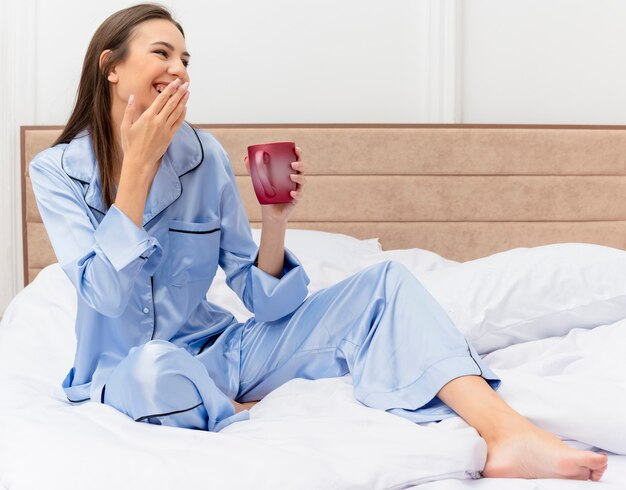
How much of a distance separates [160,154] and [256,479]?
659mm

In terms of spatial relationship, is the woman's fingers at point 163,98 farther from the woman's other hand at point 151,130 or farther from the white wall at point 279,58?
the white wall at point 279,58

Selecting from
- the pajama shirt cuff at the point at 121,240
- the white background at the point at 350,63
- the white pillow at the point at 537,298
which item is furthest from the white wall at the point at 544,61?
the pajama shirt cuff at the point at 121,240

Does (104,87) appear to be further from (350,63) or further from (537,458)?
(350,63)

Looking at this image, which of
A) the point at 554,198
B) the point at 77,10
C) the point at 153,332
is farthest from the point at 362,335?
the point at 77,10

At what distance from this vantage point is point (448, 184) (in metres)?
2.73

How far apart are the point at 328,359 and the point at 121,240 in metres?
0.45

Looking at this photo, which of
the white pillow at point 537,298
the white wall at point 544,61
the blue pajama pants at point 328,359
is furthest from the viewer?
the white wall at point 544,61

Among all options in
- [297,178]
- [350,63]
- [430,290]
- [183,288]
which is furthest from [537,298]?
[350,63]

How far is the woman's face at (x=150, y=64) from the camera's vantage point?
58.7 inches

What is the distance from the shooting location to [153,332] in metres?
1.52

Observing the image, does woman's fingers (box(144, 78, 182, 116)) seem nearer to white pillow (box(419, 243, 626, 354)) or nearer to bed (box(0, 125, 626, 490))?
bed (box(0, 125, 626, 490))

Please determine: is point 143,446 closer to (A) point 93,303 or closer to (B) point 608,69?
(A) point 93,303

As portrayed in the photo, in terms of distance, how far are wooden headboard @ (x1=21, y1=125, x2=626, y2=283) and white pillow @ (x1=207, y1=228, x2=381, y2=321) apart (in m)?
0.16

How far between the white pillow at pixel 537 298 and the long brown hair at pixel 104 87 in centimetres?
83
